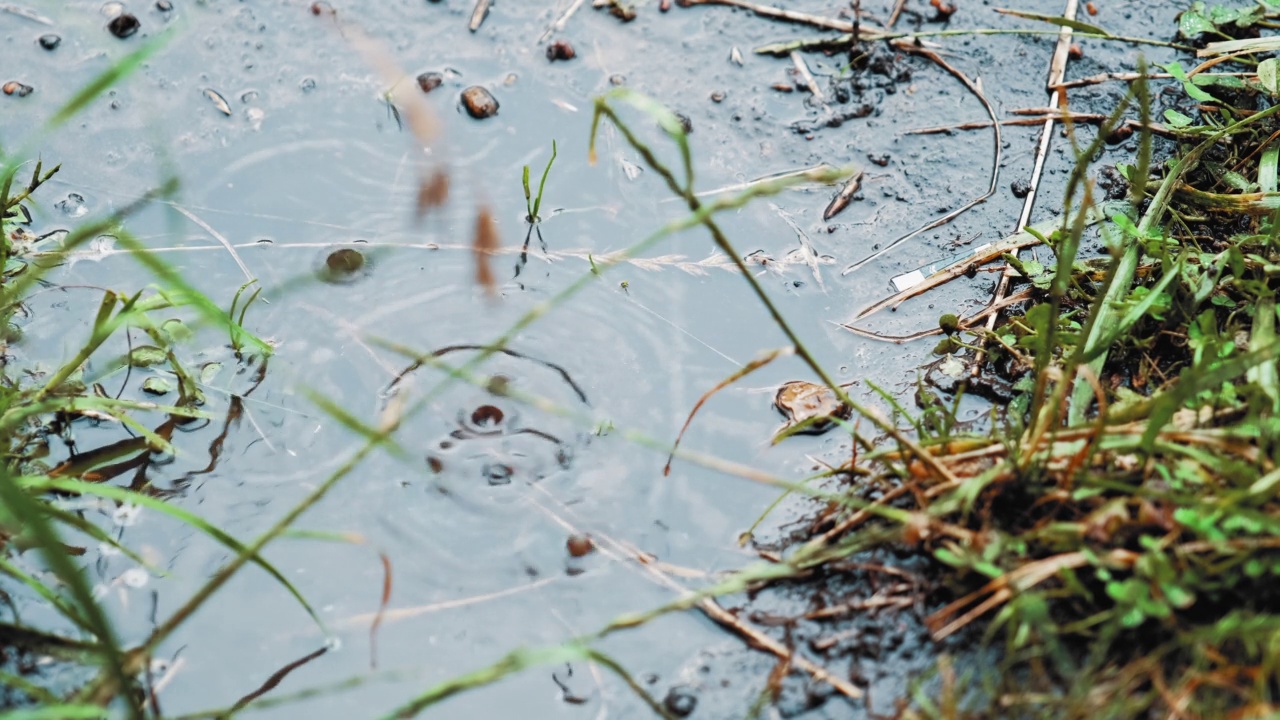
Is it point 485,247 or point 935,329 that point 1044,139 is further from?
point 485,247

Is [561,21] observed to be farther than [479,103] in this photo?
Yes

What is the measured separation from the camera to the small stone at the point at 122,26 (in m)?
2.67

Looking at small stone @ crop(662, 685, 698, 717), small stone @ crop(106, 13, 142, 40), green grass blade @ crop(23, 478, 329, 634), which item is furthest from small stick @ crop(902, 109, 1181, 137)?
small stone @ crop(106, 13, 142, 40)

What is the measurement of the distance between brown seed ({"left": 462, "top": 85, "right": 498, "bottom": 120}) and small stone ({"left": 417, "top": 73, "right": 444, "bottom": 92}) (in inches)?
3.6

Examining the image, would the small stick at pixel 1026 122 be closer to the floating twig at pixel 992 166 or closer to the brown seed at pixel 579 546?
the floating twig at pixel 992 166

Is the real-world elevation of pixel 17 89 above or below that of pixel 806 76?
above

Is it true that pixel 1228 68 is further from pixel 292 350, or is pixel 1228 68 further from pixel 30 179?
pixel 30 179

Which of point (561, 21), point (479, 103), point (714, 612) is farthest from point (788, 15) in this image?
point (714, 612)

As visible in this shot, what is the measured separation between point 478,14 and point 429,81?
307 millimetres

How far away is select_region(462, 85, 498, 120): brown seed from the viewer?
2572 millimetres

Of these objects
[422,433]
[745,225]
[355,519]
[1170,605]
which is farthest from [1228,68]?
[355,519]

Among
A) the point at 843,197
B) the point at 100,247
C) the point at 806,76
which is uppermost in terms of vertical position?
the point at 100,247

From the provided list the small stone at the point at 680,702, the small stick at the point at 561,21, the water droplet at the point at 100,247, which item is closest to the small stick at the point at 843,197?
the small stick at the point at 561,21

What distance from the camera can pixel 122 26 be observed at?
2.67 meters
